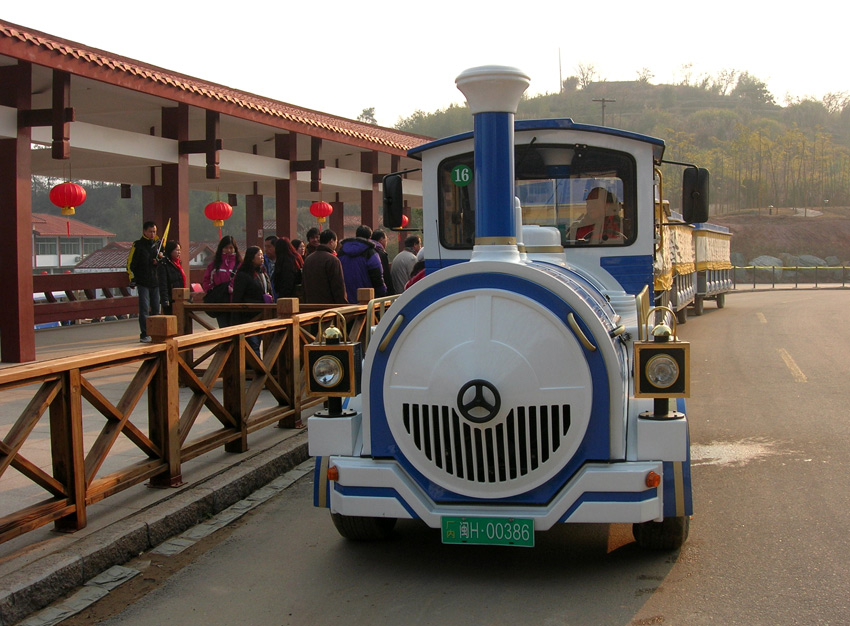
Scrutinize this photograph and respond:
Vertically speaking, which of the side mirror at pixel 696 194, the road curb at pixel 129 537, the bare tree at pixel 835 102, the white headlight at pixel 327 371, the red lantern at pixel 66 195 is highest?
the bare tree at pixel 835 102

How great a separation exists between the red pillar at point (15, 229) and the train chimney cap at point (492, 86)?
8.74 m

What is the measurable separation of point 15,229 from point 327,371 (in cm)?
849

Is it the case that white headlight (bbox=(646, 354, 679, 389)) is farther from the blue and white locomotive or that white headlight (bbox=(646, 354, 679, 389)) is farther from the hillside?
the hillside

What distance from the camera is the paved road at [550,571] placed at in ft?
12.8

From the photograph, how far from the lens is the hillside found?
57969mm

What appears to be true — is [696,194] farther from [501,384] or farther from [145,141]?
[145,141]

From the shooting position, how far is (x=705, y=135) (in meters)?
116

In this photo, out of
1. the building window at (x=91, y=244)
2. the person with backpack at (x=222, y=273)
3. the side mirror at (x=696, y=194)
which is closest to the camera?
the side mirror at (x=696, y=194)

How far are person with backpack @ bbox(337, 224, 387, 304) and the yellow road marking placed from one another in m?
5.24

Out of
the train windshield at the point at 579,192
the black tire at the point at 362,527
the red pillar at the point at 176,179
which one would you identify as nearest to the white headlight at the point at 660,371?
the black tire at the point at 362,527

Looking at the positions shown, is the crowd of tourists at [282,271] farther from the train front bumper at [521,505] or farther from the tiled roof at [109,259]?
the tiled roof at [109,259]

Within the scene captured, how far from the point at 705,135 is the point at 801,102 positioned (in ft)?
125

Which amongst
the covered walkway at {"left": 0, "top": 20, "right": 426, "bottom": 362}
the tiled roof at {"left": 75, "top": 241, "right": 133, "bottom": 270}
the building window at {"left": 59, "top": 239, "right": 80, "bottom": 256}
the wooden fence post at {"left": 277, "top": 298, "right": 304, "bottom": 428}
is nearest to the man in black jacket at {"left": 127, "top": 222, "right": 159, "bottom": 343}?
the covered walkway at {"left": 0, "top": 20, "right": 426, "bottom": 362}

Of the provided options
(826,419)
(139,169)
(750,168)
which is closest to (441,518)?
(826,419)
